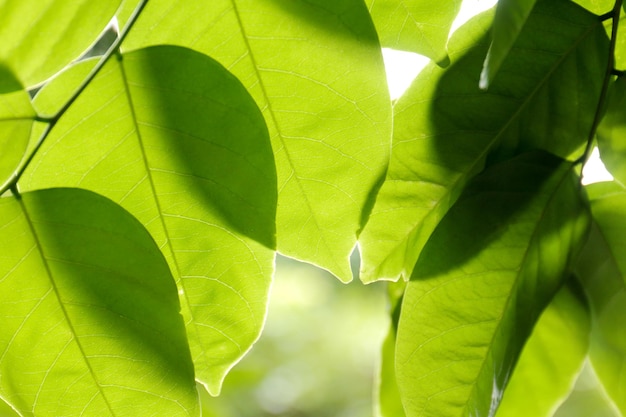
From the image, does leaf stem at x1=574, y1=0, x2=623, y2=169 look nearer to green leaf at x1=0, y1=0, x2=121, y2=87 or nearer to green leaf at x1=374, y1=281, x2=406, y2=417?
green leaf at x1=374, y1=281, x2=406, y2=417

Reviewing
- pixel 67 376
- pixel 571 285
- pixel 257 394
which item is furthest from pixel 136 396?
pixel 257 394

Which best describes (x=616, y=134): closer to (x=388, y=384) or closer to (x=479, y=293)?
(x=479, y=293)

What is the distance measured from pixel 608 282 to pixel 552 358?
9 centimetres

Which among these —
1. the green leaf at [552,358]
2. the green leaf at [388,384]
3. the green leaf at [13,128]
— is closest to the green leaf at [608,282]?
the green leaf at [552,358]

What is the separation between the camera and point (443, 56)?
0.51 metres

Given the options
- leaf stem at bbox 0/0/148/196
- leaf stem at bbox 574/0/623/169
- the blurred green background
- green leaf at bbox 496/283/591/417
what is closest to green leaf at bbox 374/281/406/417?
green leaf at bbox 496/283/591/417

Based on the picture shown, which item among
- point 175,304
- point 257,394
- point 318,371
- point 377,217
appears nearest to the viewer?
point 175,304

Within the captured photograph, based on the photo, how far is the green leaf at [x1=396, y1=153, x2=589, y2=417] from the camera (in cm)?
54

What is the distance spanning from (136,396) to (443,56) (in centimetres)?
33

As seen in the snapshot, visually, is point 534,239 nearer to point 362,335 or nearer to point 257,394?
point 257,394

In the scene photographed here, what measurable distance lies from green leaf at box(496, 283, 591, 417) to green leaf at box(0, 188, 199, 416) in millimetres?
300

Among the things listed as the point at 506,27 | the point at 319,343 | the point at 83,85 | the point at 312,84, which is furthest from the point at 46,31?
the point at 319,343

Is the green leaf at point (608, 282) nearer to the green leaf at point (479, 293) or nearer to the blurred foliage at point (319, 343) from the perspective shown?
the green leaf at point (479, 293)

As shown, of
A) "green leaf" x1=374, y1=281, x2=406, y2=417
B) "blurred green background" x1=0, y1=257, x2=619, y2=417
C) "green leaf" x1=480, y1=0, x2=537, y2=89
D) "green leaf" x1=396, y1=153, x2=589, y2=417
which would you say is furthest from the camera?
"blurred green background" x1=0, y1=257, x2=619, y2=417
